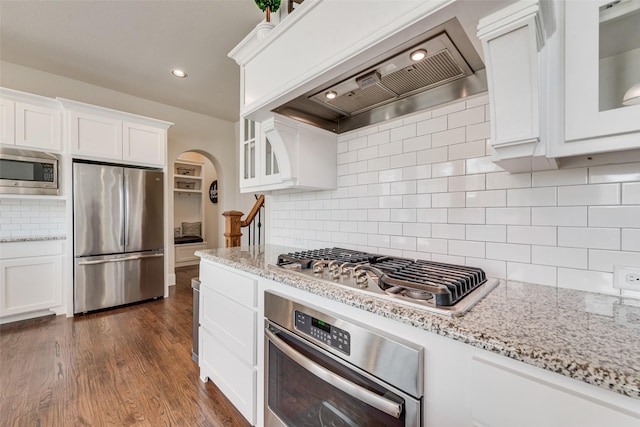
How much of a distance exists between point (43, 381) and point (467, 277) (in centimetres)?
277

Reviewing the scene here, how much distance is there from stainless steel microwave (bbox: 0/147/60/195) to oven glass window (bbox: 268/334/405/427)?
3.31m

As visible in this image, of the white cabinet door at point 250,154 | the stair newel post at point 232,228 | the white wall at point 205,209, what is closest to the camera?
the white cabinet door at point 250,154

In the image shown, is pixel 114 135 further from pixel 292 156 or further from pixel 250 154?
pixel 292 156

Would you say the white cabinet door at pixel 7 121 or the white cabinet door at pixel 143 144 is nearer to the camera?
the white cabinet door at pixel 7 121

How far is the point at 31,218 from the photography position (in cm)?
315

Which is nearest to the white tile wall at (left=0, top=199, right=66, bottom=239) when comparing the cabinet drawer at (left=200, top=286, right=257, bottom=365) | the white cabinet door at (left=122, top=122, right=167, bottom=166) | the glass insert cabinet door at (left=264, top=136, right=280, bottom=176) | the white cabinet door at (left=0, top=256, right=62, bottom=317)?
the white cabinet door at (left=0, top=256, right=62, bottom=317)

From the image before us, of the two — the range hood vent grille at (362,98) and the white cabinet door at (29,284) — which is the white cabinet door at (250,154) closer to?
the range hood vent grille at (362,98)

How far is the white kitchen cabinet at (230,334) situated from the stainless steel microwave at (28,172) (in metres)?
2.43

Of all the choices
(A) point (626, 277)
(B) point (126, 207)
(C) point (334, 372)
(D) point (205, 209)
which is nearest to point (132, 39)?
(B) point (126, 207)

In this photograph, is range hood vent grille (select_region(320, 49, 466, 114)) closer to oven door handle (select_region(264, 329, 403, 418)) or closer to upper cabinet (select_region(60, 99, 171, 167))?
oven door handle (select_region(264, 329, 403, 418))

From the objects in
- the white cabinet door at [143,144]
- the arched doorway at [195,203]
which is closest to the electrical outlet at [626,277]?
the white cabinet door at [143,144]

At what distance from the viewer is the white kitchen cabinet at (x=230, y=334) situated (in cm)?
142

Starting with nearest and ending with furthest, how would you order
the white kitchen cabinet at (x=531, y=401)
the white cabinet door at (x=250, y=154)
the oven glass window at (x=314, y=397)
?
the white kitchen cabinet at (x=531, y=401)
the oven glass window at (x=314, y=397)
the white cabinet door at (x=250, y=154)

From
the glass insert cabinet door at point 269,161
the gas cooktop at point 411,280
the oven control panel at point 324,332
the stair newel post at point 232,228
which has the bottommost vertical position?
the oven control panel at point 324,332
